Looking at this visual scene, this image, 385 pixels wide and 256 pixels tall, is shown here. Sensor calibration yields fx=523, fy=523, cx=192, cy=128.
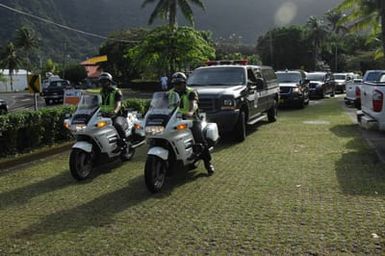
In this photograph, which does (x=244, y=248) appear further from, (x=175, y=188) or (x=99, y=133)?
(x=99, y=133)

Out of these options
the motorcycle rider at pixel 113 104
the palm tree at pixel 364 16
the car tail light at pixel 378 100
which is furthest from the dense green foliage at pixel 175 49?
the motorcycle rider at pixel 113 104

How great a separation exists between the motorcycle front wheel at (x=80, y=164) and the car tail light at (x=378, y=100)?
17.8 feet

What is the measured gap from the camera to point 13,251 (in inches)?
215

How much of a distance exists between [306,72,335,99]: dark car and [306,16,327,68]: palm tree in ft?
174

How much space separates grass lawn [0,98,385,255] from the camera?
5449 mm

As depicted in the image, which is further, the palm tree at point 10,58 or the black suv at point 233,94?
the palm tree at point 10,58

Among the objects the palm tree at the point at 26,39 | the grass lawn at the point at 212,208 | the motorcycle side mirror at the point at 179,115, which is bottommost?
the grass lawn at the point at 212,208

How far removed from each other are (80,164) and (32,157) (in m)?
2.61

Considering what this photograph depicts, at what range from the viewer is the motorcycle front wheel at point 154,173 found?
7492 mm

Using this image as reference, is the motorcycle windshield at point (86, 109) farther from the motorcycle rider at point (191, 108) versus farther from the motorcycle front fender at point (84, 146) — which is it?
the motorcycle rider at point (191, 108)

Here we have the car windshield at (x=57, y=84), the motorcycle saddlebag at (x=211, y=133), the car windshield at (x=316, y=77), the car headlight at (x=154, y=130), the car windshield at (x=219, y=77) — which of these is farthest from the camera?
the car windshield at (x=57, y=84)

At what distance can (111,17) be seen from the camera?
379 feet

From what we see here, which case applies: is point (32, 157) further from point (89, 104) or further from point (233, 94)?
point (233, 94)

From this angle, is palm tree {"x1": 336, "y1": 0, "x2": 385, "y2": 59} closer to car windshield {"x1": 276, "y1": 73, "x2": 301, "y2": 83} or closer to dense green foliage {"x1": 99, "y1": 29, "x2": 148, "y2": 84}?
car windshield {"x1": 276, "y1": 73, "x2": 301, "y2": 83}
